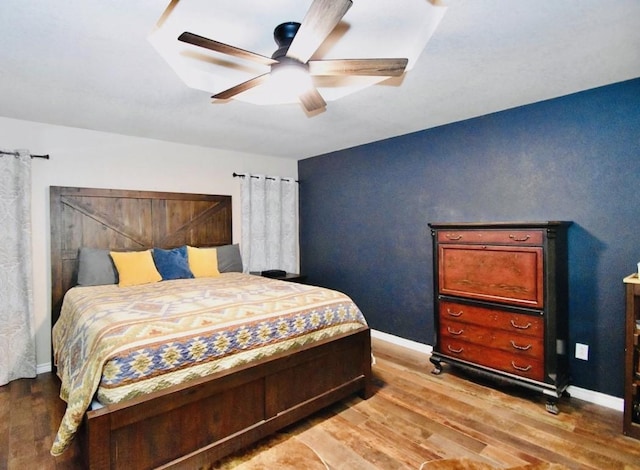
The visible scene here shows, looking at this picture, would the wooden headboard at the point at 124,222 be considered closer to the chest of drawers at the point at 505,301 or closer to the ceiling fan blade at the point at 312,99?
the ceiling fan blade at the point at 312,99

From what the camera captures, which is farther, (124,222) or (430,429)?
(124,222)

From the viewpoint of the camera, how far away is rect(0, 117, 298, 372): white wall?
3.26 metres

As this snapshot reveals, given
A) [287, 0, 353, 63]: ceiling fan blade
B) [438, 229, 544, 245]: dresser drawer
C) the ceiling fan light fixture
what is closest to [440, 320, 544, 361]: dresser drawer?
[438, 229, 544, 245]: dresser drawer

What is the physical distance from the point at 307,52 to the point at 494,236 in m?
2.00

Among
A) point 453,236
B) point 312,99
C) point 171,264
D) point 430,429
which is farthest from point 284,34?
point 171,264

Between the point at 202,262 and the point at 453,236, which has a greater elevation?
the point at 453,236

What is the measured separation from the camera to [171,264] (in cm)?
362

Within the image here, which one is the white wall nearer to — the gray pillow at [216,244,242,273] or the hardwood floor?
the gray pillow at [216,244,242,273]

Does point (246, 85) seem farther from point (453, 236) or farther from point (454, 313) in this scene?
point (454, 313)

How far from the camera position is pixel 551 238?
8.12 ft

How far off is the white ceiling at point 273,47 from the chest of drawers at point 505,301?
3.46ft

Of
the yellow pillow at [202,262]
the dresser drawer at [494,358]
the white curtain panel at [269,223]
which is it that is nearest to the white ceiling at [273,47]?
the white curtain panel at [269,223]

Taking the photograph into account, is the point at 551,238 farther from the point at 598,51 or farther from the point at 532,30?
the point at 532,30

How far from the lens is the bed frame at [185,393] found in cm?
164
